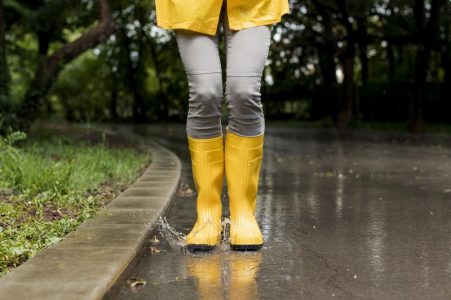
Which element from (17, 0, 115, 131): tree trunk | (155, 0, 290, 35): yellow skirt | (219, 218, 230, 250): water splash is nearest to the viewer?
(155, 0, 290, 35): yellow skirt

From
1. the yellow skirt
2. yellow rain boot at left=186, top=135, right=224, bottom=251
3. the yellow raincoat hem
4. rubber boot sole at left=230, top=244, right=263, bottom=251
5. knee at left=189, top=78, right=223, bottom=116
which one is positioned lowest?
rubber boot sole at left=230, top=244, right=263, bottom=251

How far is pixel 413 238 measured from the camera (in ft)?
12.6

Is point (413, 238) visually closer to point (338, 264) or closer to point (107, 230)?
point (338, 264)

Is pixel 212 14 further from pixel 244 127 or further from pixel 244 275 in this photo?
pixel 244 275

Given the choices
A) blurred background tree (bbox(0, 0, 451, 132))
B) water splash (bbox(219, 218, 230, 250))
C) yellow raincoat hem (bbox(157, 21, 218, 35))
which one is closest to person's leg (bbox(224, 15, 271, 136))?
yellow raincoat hem (bbox(157, 21, 218, 35))

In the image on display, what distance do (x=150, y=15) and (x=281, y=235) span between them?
33.7m

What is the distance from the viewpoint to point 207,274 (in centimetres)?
299

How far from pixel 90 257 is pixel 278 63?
28270mm

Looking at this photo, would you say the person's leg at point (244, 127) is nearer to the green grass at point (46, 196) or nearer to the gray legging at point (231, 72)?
the gray legging at point (231, 72)

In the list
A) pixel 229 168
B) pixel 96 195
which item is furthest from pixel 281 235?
pixel 96 195

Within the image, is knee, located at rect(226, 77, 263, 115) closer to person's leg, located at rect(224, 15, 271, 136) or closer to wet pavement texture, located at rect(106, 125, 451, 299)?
person's leg, located at rect(224, 15, 271, 136)

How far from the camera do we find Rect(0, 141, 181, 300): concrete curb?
246cm

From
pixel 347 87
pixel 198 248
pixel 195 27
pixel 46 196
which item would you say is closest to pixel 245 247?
pixel 198 248

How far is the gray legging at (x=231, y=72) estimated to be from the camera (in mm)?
3486
